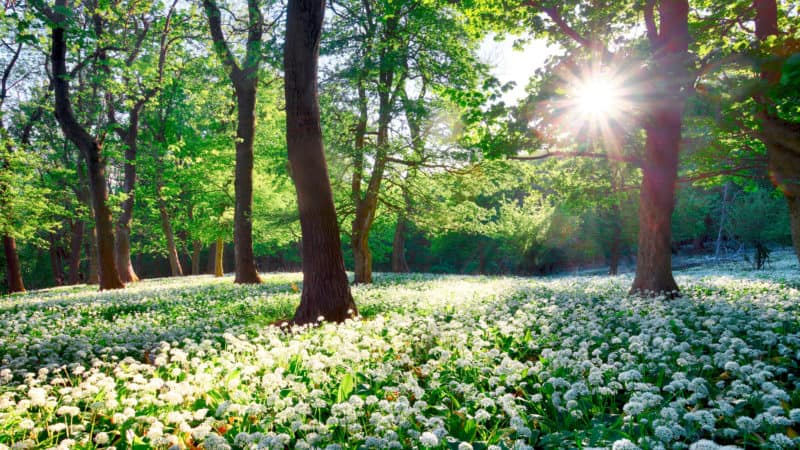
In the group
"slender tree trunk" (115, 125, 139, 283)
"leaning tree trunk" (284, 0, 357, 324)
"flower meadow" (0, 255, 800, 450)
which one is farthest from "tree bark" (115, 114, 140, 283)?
"leaning tree trunk" (284, 0, 357, 324)

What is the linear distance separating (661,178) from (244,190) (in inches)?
641

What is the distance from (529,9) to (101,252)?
61.1 ft

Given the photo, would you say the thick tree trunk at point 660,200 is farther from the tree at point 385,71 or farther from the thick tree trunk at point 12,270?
the thick tree trunk at point 12,270

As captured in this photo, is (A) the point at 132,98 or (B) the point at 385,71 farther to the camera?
(A) the point at 132,98

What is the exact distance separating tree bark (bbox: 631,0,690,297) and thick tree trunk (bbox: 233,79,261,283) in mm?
15261

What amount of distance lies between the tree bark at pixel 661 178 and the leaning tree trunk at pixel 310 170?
795cm

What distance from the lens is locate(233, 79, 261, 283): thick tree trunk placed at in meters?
18.6

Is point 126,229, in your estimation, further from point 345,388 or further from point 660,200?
point 660,200

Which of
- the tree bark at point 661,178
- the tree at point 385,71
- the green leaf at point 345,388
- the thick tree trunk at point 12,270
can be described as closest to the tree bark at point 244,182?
the tree at point 385,71

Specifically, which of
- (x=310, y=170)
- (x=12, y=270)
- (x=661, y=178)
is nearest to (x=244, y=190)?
(x=310, y=170)

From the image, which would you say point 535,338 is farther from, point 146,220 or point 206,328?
point 146,220

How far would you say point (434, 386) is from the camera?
4410mm

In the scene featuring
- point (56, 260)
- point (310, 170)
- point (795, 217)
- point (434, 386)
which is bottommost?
point (434, 386)

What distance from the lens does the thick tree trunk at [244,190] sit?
1864 cm
